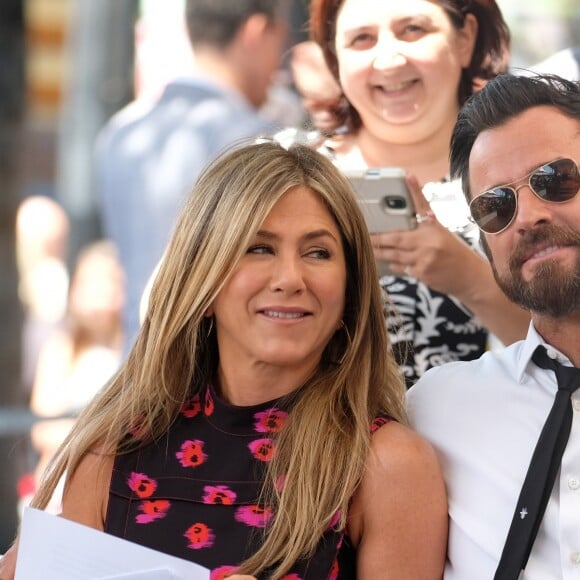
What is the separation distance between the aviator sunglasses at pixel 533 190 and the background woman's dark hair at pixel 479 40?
2.09 ft

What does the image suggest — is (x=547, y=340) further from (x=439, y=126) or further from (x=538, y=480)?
(x=439, y=126)

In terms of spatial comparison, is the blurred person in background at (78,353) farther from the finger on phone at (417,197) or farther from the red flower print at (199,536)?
the red flower print at (199,536)

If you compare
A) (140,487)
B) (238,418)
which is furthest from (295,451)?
(140,487)

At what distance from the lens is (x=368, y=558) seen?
2.04 meters

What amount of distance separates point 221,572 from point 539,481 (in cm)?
53

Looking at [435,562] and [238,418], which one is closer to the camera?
[435,562]

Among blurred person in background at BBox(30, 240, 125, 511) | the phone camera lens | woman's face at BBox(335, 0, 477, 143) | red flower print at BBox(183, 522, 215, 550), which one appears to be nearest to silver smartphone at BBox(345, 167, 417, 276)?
the phone camera lens

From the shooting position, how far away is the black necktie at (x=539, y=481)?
6.44ft

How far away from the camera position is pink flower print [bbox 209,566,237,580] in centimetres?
203

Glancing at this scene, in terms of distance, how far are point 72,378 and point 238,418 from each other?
240 cm

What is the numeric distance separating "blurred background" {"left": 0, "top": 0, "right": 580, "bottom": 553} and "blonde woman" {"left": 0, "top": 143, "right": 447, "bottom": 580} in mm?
1874

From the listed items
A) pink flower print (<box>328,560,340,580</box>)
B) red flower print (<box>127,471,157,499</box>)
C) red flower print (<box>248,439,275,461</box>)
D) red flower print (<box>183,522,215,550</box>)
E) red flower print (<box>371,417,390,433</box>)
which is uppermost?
red flower print (<box>371,417,390,433</box>)

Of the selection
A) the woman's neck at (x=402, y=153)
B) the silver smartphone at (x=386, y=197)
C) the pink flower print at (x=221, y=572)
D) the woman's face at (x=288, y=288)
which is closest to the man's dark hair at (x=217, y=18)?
the woman's neck at (x=402, y=153)

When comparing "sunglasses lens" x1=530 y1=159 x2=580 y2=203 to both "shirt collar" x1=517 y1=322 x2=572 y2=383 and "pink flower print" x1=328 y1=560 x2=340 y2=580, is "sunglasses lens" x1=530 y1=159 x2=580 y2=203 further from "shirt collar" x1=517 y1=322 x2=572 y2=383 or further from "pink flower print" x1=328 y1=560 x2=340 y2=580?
"pink flower print" x1=328 y1=560 x2=340 y2=580
